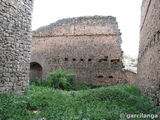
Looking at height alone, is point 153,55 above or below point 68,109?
above

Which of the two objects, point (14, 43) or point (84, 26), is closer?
point (14, 43)

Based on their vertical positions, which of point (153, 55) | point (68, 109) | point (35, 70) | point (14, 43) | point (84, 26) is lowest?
point (35, 70)

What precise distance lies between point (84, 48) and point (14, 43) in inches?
315

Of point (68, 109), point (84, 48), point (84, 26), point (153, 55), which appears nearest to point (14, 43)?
point (68, 109)

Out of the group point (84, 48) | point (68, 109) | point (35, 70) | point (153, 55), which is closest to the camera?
point (68, 109)

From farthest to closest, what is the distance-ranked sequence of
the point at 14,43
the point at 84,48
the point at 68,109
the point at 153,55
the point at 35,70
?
the point at 35,70 → the point at 84,48 → the point at 14,43 → the point at 153,55 → the point at 68,109

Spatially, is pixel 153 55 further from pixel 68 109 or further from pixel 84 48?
pixel 84 48

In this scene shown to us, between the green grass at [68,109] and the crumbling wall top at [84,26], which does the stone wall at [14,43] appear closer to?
the green grass at [68,109]

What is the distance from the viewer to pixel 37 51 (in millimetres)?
13773

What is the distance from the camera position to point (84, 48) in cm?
1264

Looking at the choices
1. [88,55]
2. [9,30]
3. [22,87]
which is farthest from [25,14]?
[88,55]

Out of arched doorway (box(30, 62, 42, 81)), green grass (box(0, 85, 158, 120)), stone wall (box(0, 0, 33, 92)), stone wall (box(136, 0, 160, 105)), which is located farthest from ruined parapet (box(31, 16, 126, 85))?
stone wall (box(0, 0, 33, 92))

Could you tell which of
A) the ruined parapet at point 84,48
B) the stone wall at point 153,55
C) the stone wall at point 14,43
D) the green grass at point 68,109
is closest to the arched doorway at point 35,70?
the ruined parapet at point 84,48

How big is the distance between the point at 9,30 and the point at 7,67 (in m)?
1.15
